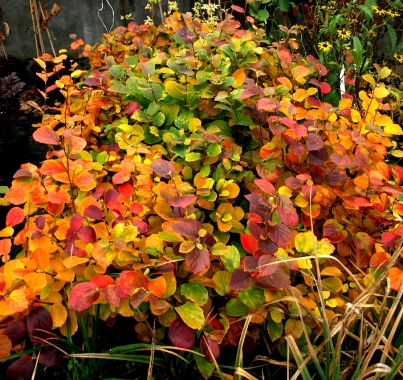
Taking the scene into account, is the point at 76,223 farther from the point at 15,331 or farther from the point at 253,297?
the point at 253,297

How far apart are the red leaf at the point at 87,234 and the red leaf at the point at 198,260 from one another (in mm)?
279

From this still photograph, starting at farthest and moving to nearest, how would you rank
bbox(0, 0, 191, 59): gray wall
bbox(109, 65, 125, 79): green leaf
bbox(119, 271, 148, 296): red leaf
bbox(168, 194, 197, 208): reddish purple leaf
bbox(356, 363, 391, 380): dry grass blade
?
bbox(0, 0, 191, 59): gray wall
bbox(109, 65, 125, 79): green leaf
bbox(168, 194, 197, 208): reddish purple leaf
bbox(119, 271, 148, 296): red leaf
bbox(356, 363, 391, 380): dry grass blade

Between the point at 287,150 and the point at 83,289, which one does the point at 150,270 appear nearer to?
the point at 83,289

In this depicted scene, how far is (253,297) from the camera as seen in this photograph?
1093 millimetres

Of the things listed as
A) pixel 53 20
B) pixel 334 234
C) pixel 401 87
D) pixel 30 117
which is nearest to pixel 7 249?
pixel 334 234

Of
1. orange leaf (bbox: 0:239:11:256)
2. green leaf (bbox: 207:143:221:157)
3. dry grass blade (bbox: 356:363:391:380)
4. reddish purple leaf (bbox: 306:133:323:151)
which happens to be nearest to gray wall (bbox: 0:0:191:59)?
green leaf (bbox: 207:143:221:157)

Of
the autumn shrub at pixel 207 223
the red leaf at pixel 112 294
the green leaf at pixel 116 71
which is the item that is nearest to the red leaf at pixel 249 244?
the autumn shrub at pixel 207 223

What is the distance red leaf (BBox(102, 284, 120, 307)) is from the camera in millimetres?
956

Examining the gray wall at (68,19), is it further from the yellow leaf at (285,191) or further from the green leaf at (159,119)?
the yellow leaf at (285,191)

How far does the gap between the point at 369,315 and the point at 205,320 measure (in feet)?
1.65

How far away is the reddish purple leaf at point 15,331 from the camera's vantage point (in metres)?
1.02

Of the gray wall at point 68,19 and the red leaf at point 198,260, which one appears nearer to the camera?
the red leaf at point 198,260

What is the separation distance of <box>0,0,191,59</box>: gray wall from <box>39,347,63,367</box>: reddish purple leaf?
3990 mm

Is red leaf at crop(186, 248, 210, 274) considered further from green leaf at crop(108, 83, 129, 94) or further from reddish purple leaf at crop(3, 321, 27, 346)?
green leaf at crop(108, 83, 129, 94)
